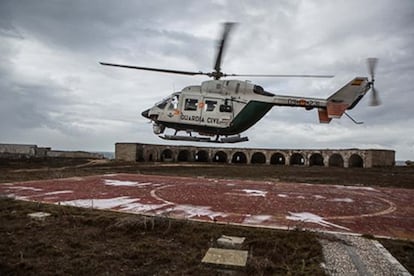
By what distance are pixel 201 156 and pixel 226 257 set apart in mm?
51189

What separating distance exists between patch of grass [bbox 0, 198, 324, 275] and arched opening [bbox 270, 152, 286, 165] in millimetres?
45642

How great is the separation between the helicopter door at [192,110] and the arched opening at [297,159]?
41144 millimetres

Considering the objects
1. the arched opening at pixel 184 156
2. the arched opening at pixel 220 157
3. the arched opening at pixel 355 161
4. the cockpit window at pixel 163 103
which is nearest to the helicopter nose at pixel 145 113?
the cockpit window at pixel 163 103

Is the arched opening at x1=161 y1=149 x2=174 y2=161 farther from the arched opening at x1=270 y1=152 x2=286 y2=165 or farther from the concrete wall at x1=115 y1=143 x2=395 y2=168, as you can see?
the arched opening at x1=270 y1=152 x2=286 y2=165

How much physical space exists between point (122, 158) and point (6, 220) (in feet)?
124

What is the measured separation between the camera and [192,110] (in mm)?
12648

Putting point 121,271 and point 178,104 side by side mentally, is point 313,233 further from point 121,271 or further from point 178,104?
point 178,104

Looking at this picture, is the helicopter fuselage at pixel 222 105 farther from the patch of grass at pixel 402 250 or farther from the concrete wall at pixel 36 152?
the concrete wall at pixel 36 152

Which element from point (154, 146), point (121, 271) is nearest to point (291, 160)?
point (154, 146)

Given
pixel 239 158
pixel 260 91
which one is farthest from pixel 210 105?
pixel 239 158

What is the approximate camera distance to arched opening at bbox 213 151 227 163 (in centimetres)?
5682

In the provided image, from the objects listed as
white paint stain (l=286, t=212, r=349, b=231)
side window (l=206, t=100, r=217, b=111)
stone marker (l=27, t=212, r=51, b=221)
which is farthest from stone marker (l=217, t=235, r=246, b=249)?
side window (l=206, t=100, r=217, b=111)

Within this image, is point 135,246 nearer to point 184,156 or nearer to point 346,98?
point 346,98

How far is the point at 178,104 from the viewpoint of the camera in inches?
507
